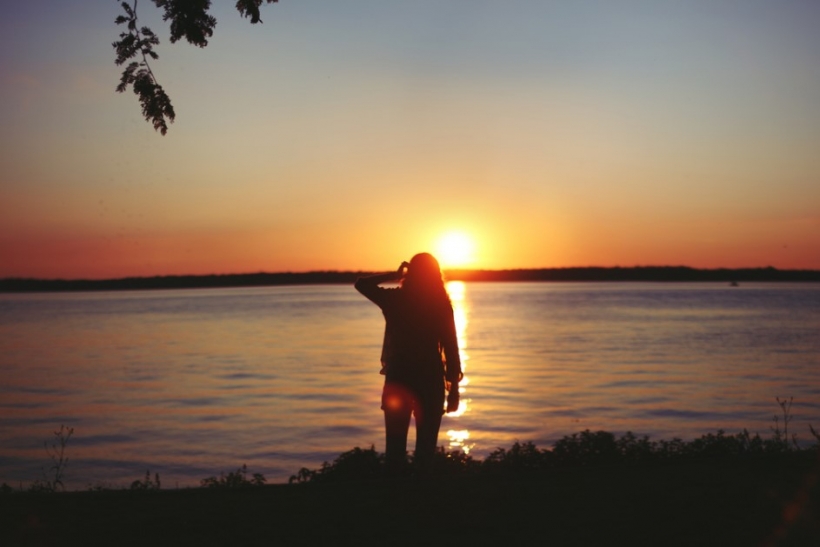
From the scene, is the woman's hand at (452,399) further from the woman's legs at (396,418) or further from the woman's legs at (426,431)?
the woman's legs at (396,418)

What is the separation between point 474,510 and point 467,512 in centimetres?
8

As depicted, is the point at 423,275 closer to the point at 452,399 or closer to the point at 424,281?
the point at 424,281

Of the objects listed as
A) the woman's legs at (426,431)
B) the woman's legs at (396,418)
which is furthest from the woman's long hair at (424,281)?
the woman's legs at (426,431)

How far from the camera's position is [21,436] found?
21016 mm

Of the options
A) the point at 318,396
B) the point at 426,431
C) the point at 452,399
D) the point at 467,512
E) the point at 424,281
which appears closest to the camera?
the point at 467,512

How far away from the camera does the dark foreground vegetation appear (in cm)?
582

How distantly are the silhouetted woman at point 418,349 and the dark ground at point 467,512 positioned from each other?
1.76 feet

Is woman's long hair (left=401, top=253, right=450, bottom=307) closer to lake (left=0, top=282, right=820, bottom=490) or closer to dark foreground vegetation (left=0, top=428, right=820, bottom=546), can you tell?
dark foreground vegetation (left=0, top=428, right=820, bottom=546)

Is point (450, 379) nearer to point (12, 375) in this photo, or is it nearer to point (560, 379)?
point (560, 379)

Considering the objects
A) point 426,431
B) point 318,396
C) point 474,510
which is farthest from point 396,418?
point 318,396

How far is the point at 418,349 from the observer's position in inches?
283

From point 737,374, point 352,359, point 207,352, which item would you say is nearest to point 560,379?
point 737,374

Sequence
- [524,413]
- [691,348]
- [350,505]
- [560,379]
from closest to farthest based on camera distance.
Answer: [350,505] → [524,413] → [560,379] → [691,348]

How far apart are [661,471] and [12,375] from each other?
3391 centimetres
